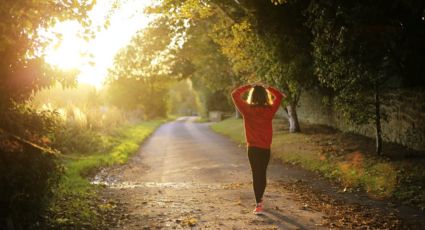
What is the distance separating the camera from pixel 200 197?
9.52 metres

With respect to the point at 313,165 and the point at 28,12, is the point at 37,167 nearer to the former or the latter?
the point at 28,12

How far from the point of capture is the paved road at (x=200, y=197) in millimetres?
7391

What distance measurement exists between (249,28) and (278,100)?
11.0 metres

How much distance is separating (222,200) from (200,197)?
2.01 feet

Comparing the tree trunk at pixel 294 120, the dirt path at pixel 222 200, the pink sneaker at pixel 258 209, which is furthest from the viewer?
the tree trunk at pixel 294 120

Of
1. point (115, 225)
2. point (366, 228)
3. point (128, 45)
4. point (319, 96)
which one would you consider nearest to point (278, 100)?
point (366, 228)

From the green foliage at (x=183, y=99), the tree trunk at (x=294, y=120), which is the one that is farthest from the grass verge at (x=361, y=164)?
the green foliage at (x=183, y=99)

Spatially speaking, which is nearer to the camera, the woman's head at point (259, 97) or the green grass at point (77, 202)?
the green grass at point (77, 202)

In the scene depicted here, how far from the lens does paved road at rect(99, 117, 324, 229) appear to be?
739 cm

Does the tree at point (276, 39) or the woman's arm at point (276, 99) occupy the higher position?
the tree at point (276, 39)

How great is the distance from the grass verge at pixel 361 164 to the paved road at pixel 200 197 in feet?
4.71

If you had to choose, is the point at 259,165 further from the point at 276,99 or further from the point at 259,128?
the point at 276,99

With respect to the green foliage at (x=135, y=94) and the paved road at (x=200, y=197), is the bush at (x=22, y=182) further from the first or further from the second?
the green foliage at (x=135, y=94)

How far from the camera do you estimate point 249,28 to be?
61.5 feet
